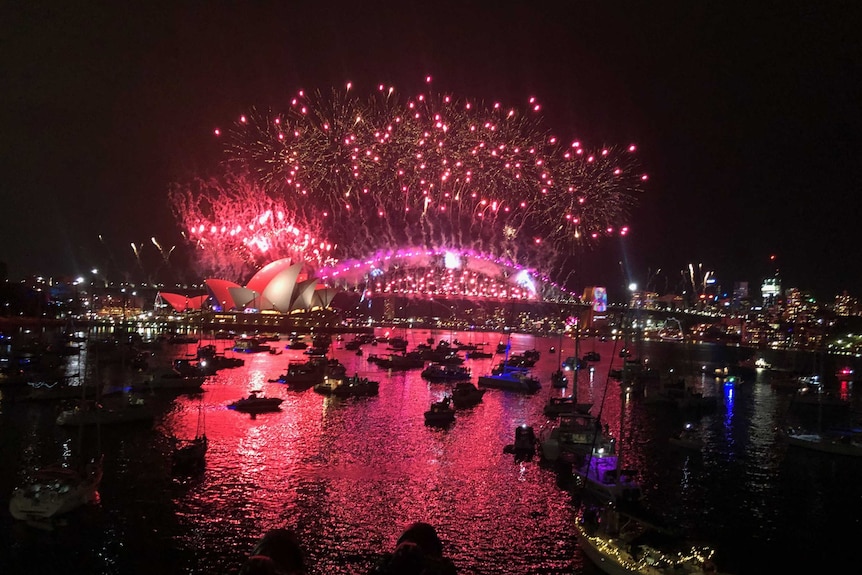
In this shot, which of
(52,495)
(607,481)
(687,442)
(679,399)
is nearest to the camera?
(52,495)

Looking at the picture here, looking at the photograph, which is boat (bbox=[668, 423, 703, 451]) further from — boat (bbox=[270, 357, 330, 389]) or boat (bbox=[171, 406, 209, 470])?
boat (bbox=[270, 357, 330, 389])

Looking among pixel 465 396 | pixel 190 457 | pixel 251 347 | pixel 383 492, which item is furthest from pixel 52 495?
pixel 251 347

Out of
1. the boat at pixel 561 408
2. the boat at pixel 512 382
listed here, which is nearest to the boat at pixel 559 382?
the boat at pixel 512 382

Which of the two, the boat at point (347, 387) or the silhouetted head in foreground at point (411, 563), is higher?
the silhouetted head in foreground at point (411, 563)

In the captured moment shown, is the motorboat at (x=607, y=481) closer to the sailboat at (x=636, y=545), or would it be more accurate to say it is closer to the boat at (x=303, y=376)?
the sailboat at (x=636, y=545)

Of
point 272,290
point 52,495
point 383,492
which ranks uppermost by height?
point 272,290

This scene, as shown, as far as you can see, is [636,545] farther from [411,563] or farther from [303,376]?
[303,376]
